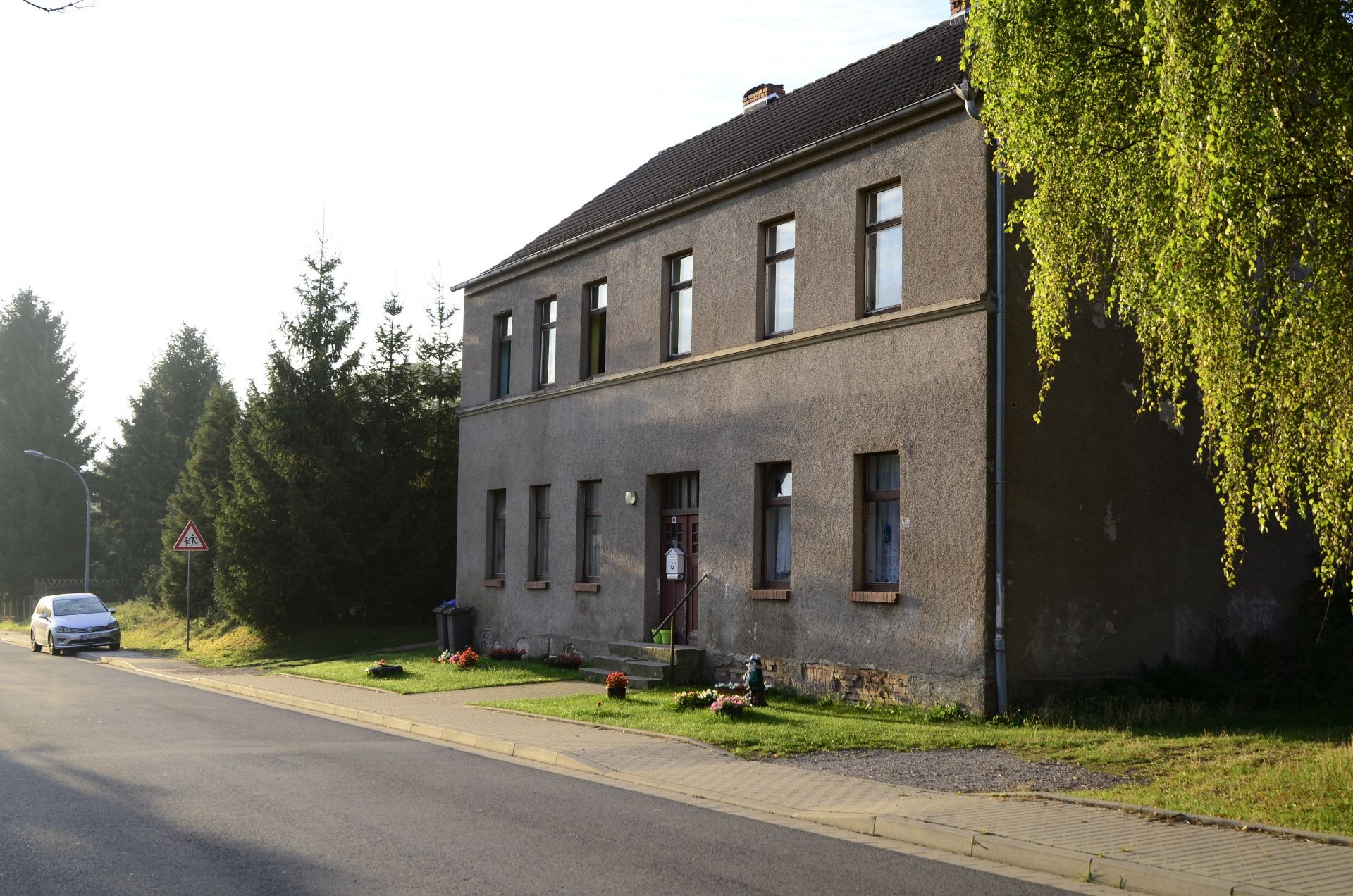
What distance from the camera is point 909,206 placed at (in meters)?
15.4

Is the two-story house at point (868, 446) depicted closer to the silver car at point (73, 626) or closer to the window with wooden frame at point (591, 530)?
the window with wooden frame at point (591, 530)

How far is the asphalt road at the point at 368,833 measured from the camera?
259 inches

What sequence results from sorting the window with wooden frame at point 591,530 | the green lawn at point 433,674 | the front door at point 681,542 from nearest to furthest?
1. the green lawn at point 433,674
2. the front door at point 681,542
3. the window with wooden frame at point 591,530

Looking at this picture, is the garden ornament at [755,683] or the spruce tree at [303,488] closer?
the garden ornament at [755,683]

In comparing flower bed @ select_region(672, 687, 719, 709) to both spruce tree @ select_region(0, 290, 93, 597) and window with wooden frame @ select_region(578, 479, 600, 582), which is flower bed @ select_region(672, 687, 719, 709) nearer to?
window with wooden frame @ select_region(578, 479, 600, 582)

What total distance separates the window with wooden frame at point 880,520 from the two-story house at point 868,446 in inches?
1.5

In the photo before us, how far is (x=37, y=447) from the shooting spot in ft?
201

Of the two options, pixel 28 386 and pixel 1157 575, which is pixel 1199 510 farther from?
pixel 28 386

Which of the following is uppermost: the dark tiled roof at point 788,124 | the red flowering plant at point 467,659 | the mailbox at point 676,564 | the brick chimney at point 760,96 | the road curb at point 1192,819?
the brick chimney at point 760,96

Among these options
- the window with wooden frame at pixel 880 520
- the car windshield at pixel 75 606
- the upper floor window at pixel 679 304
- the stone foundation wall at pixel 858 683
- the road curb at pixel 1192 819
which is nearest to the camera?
the road curb at pixel 1192 819

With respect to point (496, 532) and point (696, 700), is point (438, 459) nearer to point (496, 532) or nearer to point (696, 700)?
point (496, 532)

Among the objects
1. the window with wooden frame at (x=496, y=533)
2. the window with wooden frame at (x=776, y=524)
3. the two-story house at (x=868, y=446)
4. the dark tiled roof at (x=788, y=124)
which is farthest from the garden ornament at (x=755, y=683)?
the window with wooden frame at (x=496, y=533)

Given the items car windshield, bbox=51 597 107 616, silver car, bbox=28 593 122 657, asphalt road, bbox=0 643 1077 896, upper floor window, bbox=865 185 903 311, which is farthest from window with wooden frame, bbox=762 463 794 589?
car windshield, bbox=51 597 107 616

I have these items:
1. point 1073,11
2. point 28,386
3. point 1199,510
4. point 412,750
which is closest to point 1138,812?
point 1073,11
